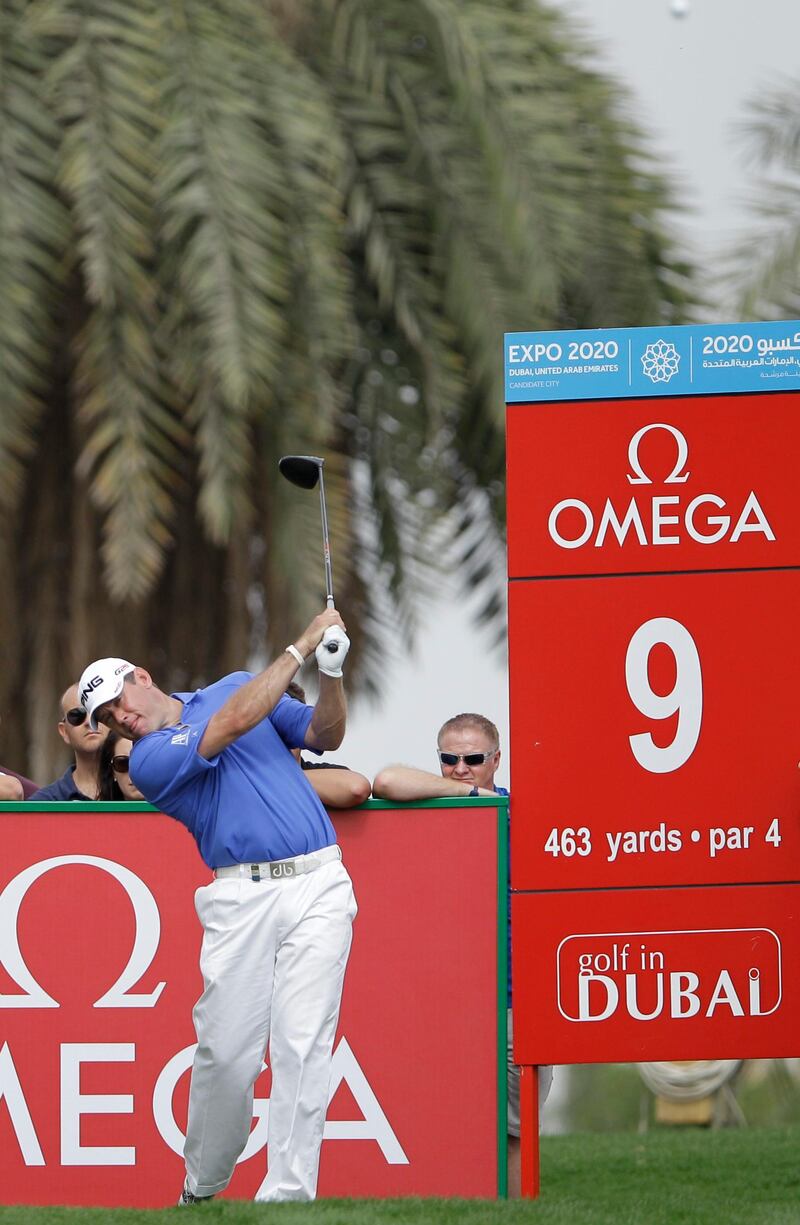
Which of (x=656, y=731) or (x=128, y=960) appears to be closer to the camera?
(x=656, y=731)

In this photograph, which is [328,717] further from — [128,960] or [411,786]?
[128,960]

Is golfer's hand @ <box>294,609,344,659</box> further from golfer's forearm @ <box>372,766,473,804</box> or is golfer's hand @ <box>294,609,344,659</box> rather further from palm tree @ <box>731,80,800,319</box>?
palm tree @ <box>731,80,800,319</box>

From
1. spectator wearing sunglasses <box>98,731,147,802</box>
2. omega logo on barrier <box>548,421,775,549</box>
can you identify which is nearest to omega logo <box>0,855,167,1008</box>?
spectator wearing sunglasses <box>98,731,147,802</box>

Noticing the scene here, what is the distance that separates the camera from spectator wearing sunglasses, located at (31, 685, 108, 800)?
722 cm

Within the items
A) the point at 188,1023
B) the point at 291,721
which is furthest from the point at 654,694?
the point at 188,1023

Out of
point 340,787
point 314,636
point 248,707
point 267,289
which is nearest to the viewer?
point 248,707

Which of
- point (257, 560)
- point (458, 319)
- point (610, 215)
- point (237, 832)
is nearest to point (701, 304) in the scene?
point (610, 215)

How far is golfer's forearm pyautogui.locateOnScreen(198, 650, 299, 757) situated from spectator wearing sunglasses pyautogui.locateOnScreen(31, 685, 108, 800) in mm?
1051

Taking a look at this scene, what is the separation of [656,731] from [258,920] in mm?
1466

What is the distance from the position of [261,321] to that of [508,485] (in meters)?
4.93

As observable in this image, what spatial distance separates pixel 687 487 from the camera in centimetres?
659

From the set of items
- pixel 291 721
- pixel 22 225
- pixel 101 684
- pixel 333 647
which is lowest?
pixel 291 721

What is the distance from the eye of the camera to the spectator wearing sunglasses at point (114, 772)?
24.3ft

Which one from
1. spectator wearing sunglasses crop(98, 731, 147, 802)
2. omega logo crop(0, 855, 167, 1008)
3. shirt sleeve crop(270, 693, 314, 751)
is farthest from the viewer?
spectator wearing sunglasses crop(98, 731, 147, 802)
